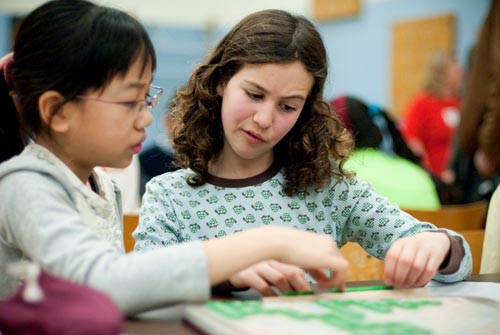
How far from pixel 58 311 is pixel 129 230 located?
0.93 m

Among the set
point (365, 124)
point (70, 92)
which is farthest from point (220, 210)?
point (365, 124)

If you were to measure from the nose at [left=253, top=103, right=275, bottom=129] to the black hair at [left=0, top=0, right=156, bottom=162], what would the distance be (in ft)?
1.25

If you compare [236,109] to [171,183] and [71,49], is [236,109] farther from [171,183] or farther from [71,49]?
[71,49]

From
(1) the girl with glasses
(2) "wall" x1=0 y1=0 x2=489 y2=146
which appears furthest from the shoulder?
(2) "wall" x1=0 y1=0 x2=489 y2=146

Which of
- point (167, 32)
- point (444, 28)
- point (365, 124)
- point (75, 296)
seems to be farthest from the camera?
point (167, 32)

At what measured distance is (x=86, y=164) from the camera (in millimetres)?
1060

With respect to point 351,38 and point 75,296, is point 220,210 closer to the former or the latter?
point 75,296

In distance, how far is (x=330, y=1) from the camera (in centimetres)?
770

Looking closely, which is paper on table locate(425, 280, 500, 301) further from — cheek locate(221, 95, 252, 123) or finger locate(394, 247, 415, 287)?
cheek locate(221, 95, 252, 123)

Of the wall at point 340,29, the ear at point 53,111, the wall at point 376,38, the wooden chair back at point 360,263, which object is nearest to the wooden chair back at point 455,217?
the wooden chair back at point 360,263

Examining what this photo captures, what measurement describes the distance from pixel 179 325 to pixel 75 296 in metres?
0.16

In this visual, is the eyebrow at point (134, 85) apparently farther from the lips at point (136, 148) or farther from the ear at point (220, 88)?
the ear at point (220, 88)

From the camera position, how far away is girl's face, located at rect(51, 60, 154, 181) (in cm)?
98

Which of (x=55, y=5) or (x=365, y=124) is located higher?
(x=55, y=5)
